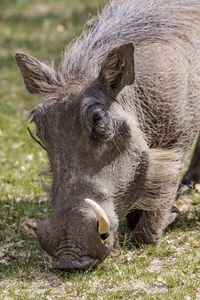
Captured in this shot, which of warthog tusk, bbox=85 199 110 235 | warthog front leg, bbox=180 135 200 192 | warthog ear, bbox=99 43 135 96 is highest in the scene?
warthog ear, bbox=99 43 135 96

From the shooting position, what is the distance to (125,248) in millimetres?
4059

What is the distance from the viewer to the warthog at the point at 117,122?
11.3 feet

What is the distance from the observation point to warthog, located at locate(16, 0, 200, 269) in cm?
345

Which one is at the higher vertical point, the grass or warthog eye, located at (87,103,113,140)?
warthog eye, located at (87,103,113,140)

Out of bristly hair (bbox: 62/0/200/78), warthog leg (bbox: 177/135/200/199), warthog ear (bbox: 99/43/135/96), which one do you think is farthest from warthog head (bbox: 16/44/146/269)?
warthog leg (bbox: 177/135/200/199)

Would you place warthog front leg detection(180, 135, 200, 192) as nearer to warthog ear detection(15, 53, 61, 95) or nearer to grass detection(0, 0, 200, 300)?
grass detection(0, 0, 200, 300)

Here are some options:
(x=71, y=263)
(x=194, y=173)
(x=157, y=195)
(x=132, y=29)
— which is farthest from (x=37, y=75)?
(x=194, y=173)

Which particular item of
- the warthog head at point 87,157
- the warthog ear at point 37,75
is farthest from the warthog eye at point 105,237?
the warthog ear at point 37,75

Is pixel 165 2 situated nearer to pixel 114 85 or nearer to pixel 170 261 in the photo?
pixel 114 85

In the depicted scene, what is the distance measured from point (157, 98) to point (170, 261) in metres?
1.08

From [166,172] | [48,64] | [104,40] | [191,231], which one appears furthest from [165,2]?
[191,231]

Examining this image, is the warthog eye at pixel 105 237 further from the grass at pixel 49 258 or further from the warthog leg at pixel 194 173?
the warthog leg at pixel 194 173

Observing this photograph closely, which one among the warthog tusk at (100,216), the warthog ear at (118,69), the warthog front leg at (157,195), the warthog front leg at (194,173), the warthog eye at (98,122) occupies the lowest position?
the warthog front leg at (194,173)

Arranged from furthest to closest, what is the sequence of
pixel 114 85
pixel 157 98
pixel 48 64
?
pixel 48 64 < pixel 157 98 < pixel 114 85
